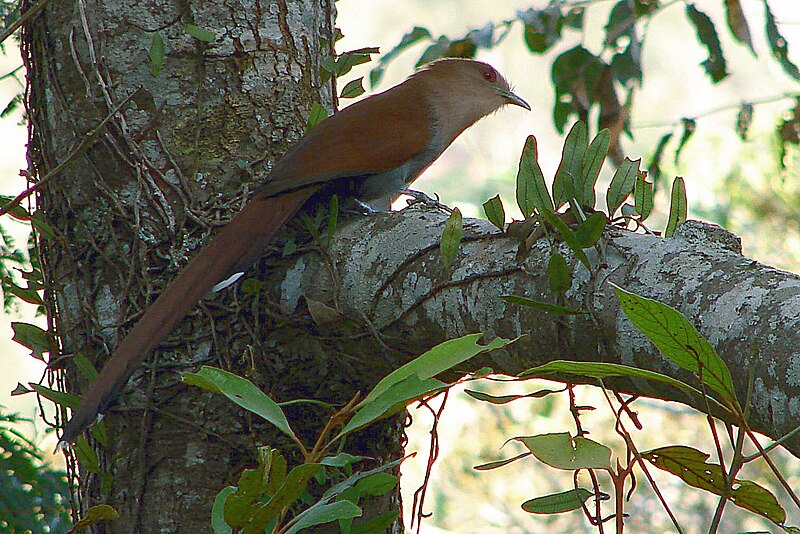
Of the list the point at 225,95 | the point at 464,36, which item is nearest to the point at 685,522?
the point at 464,36

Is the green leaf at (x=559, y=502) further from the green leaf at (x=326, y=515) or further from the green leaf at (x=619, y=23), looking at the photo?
the green leaf at (x=619, y=23)

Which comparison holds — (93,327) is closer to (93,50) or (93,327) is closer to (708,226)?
(93,50)

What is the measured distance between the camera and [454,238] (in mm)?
1166

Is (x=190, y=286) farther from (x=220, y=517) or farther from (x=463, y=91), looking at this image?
(x=463, y=91)

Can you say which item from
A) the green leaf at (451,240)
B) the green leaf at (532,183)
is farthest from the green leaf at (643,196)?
the green leaf at (451,240)

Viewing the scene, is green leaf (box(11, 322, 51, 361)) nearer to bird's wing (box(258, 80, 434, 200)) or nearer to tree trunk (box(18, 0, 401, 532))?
tree trunk (box(18, 0, 401, 532))

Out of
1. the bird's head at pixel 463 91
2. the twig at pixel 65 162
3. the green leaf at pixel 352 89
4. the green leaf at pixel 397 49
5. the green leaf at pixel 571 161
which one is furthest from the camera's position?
the green leaf at pixel 397 49

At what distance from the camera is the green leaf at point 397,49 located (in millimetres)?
2316

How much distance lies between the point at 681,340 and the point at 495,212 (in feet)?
1.42

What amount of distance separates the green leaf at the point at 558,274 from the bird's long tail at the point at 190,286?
1.72 ft

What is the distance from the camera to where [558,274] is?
1020 millimetres

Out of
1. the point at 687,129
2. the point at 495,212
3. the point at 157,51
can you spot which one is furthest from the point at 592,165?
the point at 687,129

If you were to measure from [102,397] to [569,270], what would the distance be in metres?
0.66

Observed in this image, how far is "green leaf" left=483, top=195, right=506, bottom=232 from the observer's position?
3.79ft
